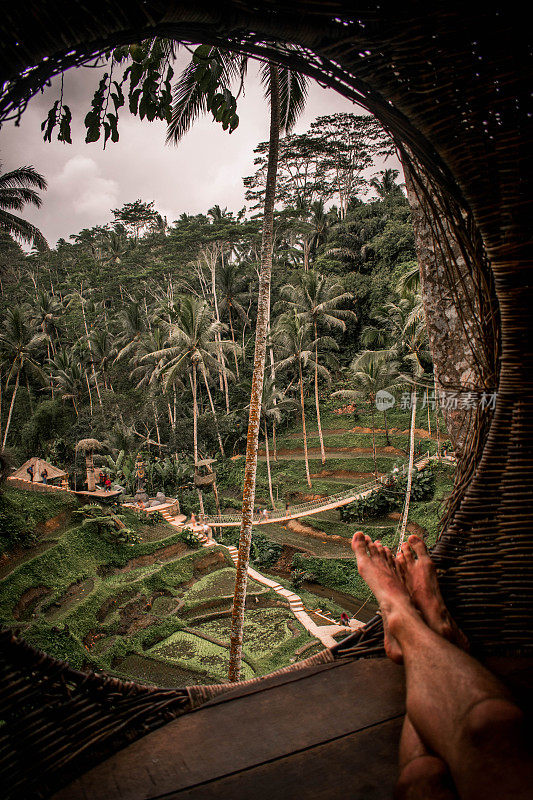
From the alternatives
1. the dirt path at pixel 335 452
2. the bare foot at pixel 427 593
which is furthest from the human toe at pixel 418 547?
the dirt path at pixel 335 452

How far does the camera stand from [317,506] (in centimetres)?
1388

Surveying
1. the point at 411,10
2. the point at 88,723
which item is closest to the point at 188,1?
the point at 411,10

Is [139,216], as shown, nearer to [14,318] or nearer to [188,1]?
[14,318]

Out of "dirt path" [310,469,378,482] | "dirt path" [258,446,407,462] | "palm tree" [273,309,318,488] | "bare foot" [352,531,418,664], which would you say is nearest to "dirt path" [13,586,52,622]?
"bare foot" [352,531,418,664]

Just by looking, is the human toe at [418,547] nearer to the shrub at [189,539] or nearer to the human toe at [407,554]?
the human toe at [407,554]

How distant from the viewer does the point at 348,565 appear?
11.8 m

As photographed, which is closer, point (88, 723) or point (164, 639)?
point (88, 723)

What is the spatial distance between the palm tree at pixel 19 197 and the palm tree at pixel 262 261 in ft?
29.5

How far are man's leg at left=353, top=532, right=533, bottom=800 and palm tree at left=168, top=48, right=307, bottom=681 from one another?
3636mm

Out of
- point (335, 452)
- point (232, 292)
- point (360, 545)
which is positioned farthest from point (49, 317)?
point (360, 545)

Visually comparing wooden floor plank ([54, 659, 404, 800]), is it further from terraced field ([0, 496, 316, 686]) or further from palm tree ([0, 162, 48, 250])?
palm tree ([0, 162, 48, 250])

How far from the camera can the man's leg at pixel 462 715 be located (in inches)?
22.1

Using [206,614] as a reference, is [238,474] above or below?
above

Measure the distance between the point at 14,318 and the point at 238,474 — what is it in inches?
437
